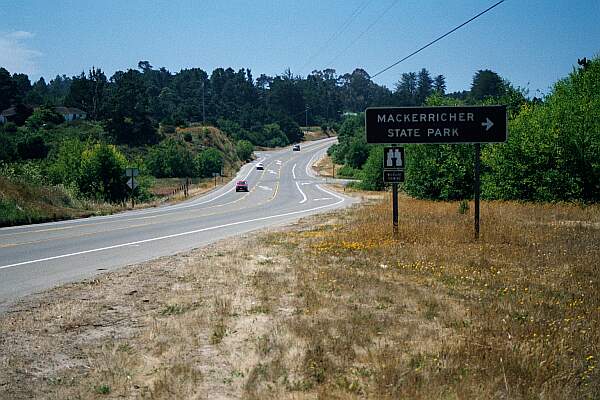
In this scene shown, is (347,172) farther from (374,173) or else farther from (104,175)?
(104,175)

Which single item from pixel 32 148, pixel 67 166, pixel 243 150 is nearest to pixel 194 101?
pixel 243 150

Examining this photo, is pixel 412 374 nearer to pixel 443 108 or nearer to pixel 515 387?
pixel 515 387

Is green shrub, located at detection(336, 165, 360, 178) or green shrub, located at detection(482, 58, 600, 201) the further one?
green shrub, located at detection(336, 165, 360, 178)

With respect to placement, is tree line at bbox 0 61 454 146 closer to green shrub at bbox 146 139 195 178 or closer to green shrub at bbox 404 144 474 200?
green shrub at bbox 146 139 195 178

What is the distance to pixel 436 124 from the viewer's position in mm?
15336

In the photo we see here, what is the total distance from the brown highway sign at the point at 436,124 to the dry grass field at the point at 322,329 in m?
3.92

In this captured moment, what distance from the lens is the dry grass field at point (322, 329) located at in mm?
5270

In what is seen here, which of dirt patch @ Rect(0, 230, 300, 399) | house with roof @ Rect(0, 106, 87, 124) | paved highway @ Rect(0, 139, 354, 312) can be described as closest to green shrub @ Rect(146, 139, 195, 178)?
house with roof @ Rect(0, 106, 87, 124)

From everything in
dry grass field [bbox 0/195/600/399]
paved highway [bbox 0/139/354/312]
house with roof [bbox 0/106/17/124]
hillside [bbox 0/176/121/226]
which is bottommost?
paved highway [bbox 0/139/354/312]

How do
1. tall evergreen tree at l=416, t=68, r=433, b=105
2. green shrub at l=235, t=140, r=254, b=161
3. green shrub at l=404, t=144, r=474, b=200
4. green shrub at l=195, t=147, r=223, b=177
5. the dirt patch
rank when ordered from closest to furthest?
the dirt patch < green shrub at l=404, t=144, r=474, b=200 < green shrub at l=195, t=147, r=223, b=177 < green shrub at l=235, t=140, r=254, b=161 < tall evergreen tree at l=416, t=68, r=433, b=105

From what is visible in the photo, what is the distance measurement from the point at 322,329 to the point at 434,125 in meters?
10.0

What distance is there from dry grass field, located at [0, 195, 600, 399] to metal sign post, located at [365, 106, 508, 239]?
150 inches

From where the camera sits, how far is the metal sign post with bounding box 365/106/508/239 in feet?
49.6

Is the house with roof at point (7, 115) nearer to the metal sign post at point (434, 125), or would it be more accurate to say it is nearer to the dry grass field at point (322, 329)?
the metal sign post at point (434, 125)
